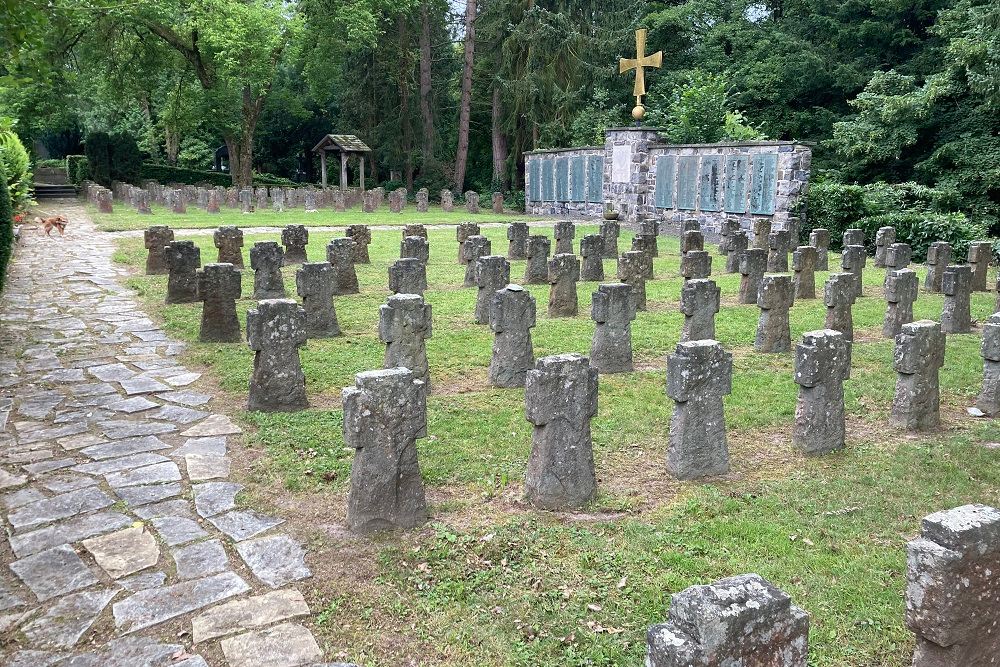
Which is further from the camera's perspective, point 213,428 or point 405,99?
point 405,99

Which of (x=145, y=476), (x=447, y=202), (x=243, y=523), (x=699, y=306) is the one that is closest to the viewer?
(x=243, y=523)

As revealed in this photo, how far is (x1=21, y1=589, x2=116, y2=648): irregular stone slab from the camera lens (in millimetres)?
3979

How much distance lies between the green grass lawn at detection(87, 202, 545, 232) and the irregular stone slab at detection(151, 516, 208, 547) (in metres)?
18.4

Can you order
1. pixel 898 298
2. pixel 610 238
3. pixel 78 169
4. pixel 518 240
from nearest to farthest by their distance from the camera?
1. pixel 898 298
2. pixel 518 240
3. pixel 610 238
4. pixel 78 169

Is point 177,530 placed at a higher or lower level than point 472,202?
lower

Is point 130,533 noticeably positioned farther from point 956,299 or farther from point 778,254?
point 778,254

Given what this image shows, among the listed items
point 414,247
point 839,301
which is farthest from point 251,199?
point 839,301

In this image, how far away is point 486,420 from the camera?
7.24m

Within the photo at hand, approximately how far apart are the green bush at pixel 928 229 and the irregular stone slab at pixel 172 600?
59.5 ft

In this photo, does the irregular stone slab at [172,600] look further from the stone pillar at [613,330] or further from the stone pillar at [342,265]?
the stone pillar at [342,265]

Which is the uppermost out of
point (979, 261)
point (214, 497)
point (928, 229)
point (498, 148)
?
point (498, 148)

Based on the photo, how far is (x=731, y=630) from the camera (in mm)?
2684

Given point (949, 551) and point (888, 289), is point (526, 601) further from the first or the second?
point (888, 289)

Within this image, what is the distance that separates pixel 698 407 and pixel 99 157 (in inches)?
1404
